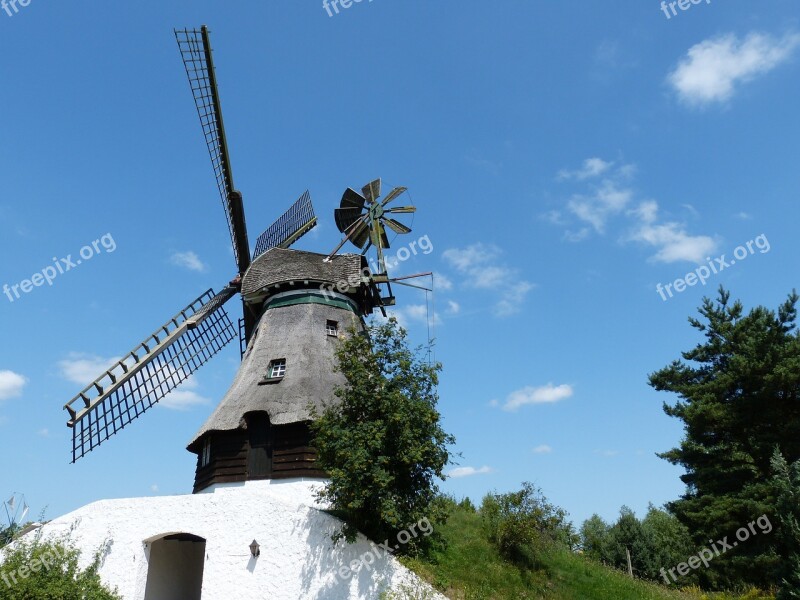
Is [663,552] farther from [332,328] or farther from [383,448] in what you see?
[383,448]

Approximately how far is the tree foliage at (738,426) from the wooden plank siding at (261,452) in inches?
598

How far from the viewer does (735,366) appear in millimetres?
22641

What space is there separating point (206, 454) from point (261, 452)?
2.52 m

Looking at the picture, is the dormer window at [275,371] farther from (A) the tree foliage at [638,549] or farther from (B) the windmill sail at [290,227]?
(A) the tree foliage at [638,549]

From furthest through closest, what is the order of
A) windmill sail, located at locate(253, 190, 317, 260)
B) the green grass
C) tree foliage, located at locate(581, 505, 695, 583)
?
tree foliage, located at locate(581, 505, 695, 583) → windmill sail, located at locate(253, 190, 317, 260) → the green grass

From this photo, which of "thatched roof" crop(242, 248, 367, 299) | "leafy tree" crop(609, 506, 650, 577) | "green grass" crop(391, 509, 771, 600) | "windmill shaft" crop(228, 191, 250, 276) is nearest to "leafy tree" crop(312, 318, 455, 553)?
"green grass" crop(391, 509, 771, 600)

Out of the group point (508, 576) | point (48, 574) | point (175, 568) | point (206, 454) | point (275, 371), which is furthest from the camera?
point (275, 371)

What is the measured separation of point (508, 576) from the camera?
15.0 m

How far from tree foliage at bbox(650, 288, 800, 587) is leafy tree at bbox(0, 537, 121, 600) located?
20.6 metres

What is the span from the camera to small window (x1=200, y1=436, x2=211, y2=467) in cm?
1956

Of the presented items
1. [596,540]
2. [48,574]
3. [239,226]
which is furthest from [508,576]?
[596,540]

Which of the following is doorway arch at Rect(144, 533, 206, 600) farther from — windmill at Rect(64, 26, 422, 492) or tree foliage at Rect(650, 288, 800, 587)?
tree foliage at Rect(650, 288, 800, 587)

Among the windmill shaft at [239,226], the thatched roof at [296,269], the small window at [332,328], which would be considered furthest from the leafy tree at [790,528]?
the windmill shaft at [239,226]

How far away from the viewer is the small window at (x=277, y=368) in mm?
20180
